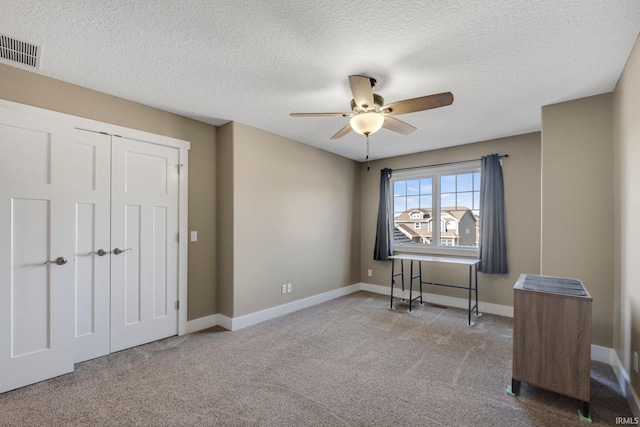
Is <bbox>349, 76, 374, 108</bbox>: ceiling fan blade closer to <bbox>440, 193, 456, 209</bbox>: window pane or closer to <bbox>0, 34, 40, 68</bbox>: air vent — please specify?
<bbox>0, 34, 40, 68</bbox>: air vent

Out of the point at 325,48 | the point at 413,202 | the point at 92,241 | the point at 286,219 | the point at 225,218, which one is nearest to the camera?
the point at 325,48

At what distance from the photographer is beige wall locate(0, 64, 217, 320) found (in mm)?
2453

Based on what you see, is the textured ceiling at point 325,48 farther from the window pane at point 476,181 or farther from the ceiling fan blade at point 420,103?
the window pane at point 476,181

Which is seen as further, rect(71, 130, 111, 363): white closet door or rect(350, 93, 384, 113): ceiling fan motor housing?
rect(71, 130, 111, 363): white closet door

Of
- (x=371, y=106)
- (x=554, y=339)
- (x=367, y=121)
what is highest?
(x=371, y=106)

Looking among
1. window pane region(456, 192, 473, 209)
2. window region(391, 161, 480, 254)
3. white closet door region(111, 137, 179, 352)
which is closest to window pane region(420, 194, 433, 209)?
window region(391, 161, 480, 254)

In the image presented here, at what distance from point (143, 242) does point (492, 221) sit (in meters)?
4.46

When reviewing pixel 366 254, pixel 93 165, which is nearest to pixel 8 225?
pixel 93 165

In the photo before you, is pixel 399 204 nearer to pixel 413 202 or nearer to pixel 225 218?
pixel 413 202

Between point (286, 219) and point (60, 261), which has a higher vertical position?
point (286, 219)

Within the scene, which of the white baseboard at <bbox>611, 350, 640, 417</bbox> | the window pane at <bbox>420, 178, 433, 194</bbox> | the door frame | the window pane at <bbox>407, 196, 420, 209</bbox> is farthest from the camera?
the window pane at <bbox>407, 196, 420, 209</bbox>

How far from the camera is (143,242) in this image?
3.13m

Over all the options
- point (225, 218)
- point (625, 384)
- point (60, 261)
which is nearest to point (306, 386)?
point (225, 218)

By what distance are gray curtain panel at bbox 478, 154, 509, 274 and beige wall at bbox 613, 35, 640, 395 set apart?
1.53 m
